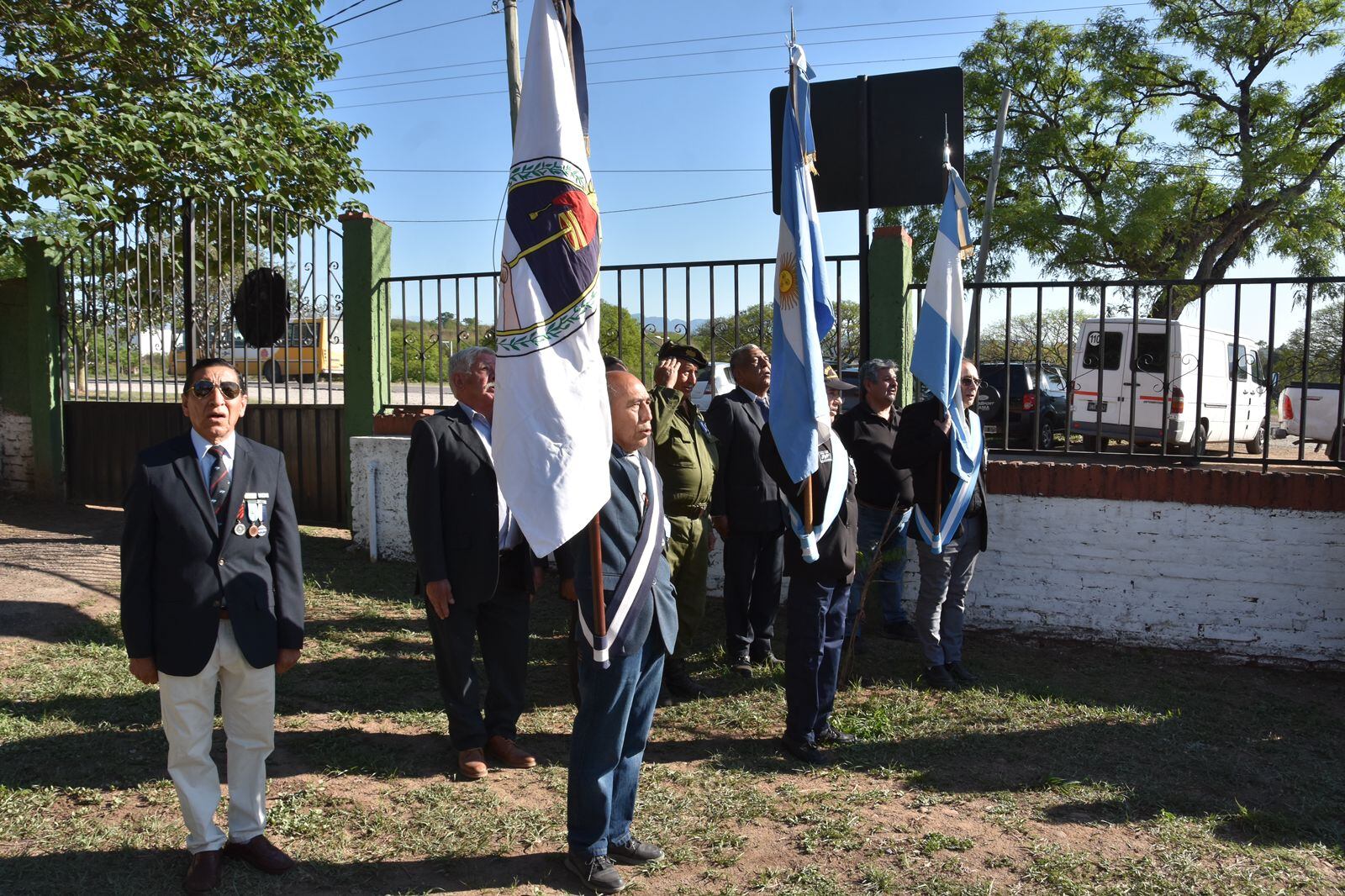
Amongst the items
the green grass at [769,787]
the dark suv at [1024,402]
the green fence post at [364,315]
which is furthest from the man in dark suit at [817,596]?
the green fence post at [364,315]

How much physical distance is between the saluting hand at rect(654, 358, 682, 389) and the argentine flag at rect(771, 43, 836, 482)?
1.05 metres

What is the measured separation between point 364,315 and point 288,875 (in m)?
5.77

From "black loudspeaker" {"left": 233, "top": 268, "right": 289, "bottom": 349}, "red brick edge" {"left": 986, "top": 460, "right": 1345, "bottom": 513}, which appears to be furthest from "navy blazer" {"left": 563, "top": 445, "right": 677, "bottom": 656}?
"black loudspeaker" {"left": 233, "top": 268, "right": 289, "bottom": 349}

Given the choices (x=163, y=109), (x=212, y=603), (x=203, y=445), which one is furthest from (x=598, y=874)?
(x=163, y=109)

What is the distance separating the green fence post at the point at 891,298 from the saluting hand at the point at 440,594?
3636mm

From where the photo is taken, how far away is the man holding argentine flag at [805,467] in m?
4.44

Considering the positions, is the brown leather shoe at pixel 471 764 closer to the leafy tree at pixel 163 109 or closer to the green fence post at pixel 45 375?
the leafy tree at pixel 163 109

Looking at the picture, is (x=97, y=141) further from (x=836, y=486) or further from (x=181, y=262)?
(x=836, y=486)

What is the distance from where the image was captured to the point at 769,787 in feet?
13.8

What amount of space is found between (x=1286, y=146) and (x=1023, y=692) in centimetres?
2182

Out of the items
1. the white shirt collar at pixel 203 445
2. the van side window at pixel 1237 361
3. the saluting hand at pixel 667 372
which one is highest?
the van side window at pixel 1237 361

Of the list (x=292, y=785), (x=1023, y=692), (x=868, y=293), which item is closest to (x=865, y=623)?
(x=1023, y=692)

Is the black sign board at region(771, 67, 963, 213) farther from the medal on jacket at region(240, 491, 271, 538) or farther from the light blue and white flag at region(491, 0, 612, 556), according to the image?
the medal on jacket at region(240, 491, 271, 538)

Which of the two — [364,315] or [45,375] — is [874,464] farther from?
[45,375]
